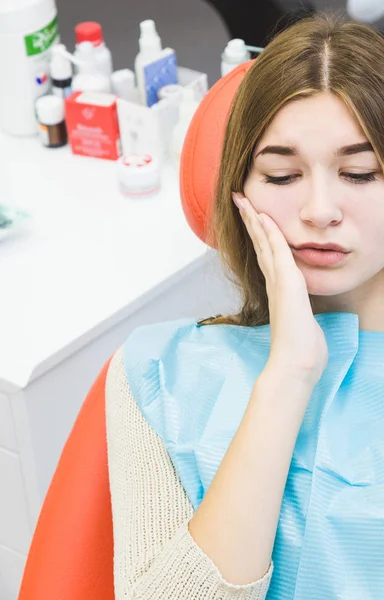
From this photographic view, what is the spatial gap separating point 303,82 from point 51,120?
3.22ft

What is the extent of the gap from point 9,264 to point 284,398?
75 centimetres

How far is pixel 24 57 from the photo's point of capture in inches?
69.0

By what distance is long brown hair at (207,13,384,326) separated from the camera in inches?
34.0

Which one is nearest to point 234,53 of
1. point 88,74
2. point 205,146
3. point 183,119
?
point 183,119

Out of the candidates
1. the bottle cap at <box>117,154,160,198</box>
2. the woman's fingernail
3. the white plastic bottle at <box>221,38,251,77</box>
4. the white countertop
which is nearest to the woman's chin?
the woman's fingernail

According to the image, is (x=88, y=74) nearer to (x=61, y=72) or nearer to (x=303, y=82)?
(x=61, y=72)

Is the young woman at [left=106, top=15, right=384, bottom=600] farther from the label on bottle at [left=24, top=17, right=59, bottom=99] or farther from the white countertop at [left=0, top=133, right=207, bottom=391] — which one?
the label on bottle at [left=24, top=17, right=59, bottom=99]

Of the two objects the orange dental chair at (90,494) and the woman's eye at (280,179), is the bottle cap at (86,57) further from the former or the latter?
the woman's eye at (280,179)

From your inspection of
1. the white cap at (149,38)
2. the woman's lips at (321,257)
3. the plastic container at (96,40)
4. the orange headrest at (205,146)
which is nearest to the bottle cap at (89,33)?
the plastic container at (96,40)

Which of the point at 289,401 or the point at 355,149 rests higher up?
the point at 355,149

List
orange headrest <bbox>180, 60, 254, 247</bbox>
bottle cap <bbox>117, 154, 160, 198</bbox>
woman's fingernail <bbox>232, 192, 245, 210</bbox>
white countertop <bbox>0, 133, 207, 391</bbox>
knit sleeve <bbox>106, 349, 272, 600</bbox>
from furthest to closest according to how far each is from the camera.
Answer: bottle cap <bbox>117, 154, 160, 198</bbox>, white countertop <bbox>0, 133, 207, 391</bbox>, orange headrest <bbox>180, 60, 254, 247</bbox>, woman's fingernail <bbox>232, 192, 245, 210</bbox>, knit sleeve <bbox>106, 349, 272, 600</bbox>

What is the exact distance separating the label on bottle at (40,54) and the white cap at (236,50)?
→ 0.35m

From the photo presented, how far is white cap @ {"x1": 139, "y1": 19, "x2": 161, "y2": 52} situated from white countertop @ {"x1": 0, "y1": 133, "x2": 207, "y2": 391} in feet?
0.76

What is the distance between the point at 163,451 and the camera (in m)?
0.97
